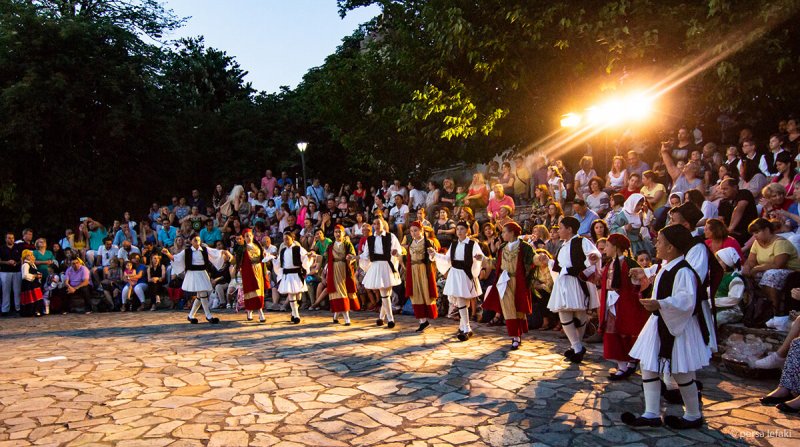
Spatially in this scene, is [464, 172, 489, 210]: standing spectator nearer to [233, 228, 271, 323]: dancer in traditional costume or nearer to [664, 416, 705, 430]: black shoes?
[233, 228, 271, 323]: dancer in traditional costume

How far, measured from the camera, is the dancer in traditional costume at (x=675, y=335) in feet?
16.9

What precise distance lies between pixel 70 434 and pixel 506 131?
13672 millimetres

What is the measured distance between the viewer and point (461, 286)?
9.87 metres

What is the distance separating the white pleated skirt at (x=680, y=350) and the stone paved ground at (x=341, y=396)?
58 centimetres

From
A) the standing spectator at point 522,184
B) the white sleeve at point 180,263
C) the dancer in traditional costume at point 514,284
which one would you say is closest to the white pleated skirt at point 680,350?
the dancer in traditional costume at point 514,284

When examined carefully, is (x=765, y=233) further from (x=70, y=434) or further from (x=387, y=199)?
(x=387, y=199)

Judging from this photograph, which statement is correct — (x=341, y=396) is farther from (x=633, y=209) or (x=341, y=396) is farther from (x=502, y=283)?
(x=633, y=209)

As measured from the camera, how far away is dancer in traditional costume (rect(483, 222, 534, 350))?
28.7 ft

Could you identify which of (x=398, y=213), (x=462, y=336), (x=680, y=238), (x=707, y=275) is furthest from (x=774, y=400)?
(x=398, y=213)

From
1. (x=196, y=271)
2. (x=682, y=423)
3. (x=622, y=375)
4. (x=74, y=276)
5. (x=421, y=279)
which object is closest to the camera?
(x=682, y=423)

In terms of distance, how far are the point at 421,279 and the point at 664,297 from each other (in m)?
5.81

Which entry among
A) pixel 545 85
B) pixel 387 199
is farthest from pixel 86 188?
pixel 545 85

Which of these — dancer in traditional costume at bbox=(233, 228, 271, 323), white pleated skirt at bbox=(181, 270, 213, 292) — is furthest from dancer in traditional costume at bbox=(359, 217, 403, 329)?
white pleated skirt at bbox=(181, 270, 213, 292)

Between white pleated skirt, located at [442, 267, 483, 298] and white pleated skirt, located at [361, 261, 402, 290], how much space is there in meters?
1.57
